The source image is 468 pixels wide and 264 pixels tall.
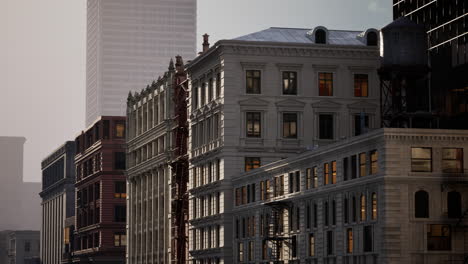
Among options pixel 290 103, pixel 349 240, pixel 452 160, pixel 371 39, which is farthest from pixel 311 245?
pixel 371 39

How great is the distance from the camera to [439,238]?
8525 cm

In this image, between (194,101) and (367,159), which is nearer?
(367,159)

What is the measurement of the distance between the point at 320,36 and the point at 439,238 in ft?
145

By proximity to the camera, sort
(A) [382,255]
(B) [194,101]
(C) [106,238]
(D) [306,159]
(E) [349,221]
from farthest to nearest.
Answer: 1. (C) [106,238]
2. (B) [194,101]
3. (D) [306,159]
4. (E) [349,221]
5. (A) [382,255]

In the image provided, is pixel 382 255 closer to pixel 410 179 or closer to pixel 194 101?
pixel 410 179

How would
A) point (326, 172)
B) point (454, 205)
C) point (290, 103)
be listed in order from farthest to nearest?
1. point (290, 103)
2. point (326, 172)
3. point (454, 205)

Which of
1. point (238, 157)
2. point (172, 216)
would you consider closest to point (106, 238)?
point (172, 216)

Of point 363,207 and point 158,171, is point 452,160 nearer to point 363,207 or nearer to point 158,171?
point 363,207

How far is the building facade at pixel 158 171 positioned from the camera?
139875 mm

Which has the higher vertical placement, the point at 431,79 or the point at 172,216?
the point at 431,79

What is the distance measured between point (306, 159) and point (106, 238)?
97508 mm

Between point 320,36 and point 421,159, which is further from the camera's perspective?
point 320,36

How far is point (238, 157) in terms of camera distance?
12112cm

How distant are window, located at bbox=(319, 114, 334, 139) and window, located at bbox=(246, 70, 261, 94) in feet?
23.7
